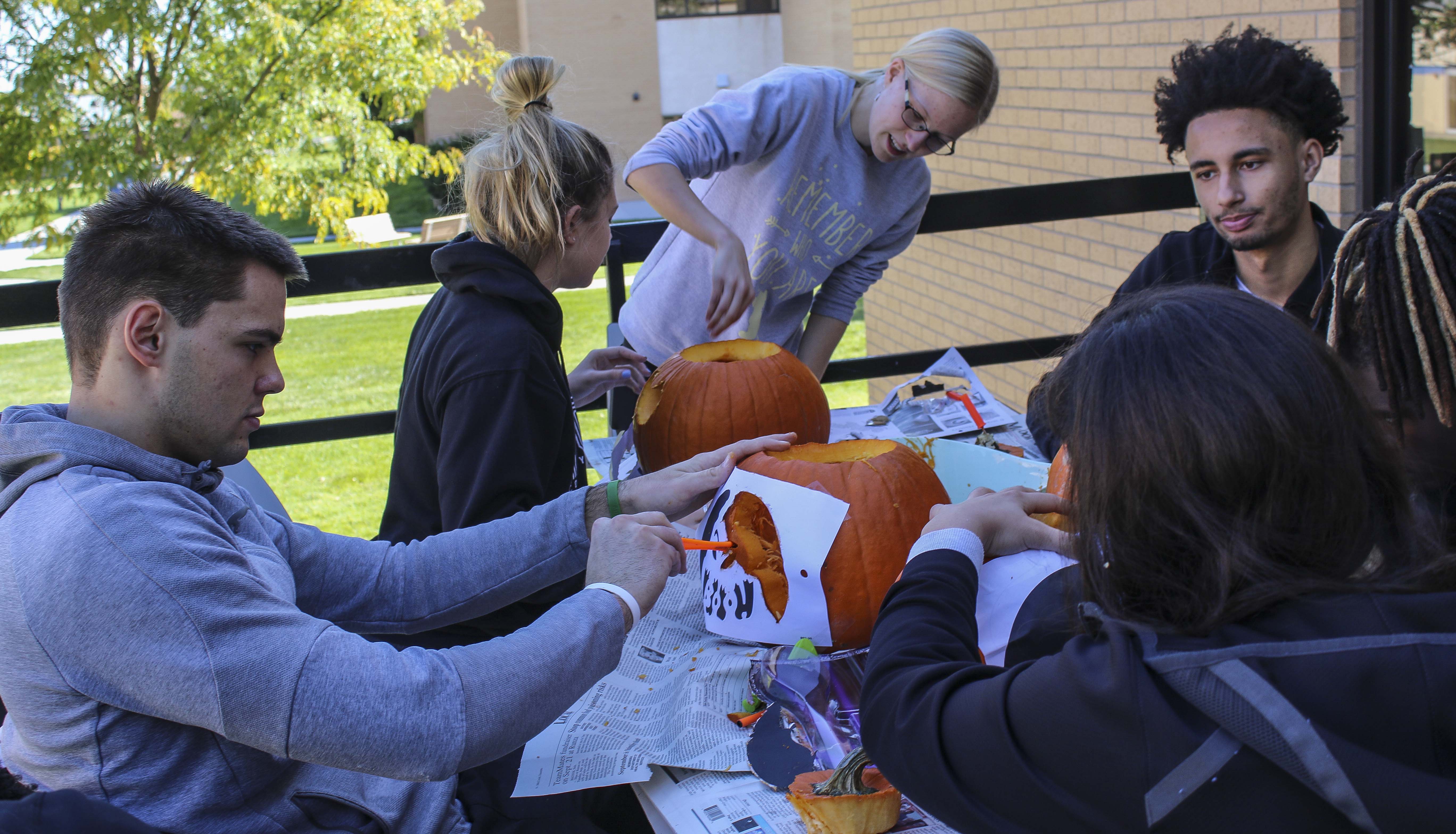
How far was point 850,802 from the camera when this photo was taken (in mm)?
1138

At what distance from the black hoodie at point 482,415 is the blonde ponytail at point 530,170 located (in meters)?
0.06

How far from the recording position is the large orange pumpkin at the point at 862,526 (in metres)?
1.65

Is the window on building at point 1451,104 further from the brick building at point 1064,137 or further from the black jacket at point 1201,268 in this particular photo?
the black jacket at point 1201,268

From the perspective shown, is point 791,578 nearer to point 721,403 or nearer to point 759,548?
point 759,548

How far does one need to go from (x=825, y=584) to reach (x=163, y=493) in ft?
3.11

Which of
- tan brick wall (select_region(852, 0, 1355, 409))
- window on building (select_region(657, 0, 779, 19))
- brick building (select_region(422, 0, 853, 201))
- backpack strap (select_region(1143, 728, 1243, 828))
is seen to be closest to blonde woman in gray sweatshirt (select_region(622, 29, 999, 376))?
backpack strap (select_region(1143, 728, 1243, 828))

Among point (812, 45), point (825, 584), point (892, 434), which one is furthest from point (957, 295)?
point (812, 45)

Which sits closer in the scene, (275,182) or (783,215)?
(783,215)

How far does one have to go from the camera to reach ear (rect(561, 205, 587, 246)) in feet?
6.37

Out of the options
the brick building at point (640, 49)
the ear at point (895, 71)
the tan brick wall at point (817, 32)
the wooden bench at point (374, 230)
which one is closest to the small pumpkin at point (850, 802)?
the ear at point (895, 71)

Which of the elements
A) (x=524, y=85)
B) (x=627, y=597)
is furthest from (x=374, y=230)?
(x=627, y=597)

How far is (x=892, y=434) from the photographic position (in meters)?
2.56

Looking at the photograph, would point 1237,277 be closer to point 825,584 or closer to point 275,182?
point 825,584

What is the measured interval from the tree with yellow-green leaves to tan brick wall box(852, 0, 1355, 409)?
3096 millimetres
